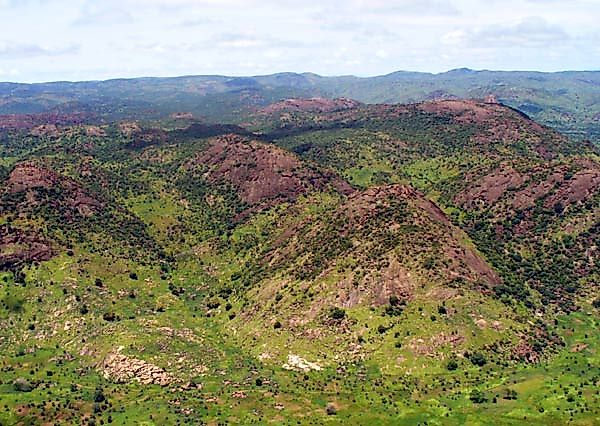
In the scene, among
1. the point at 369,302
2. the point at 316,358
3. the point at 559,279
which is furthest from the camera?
the point at 559,279

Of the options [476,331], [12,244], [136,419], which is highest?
Answer: [12,244]

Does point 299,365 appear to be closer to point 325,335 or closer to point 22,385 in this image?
point 325,335

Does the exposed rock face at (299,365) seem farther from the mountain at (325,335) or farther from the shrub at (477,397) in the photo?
the shrub at (477,397)

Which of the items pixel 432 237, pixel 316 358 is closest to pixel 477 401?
pixel 316 358

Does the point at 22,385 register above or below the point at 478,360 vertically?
below

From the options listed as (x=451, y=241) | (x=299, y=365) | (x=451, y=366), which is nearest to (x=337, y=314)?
(x=299, y=365)

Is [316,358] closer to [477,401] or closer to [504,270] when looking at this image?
[477,401]
